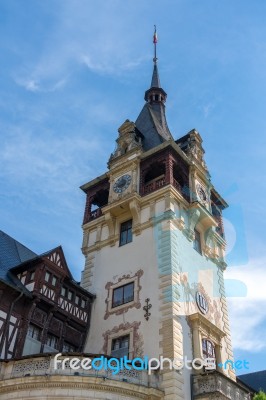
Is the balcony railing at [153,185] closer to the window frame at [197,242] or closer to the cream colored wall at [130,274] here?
the cream colored wall at [130,274]

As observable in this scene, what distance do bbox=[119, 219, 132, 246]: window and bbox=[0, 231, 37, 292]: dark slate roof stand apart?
5620 mm

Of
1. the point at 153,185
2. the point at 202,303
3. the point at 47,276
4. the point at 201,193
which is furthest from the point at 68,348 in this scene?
the point at 201,193

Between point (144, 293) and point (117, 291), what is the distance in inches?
83.2

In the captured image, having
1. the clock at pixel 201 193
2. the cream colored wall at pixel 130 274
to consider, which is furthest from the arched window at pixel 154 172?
the cream colored wall at pixel 130 274

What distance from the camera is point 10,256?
88.1ft

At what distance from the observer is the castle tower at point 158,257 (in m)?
22.8

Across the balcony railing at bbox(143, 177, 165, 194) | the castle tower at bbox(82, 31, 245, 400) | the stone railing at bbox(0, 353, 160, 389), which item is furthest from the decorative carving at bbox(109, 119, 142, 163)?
the stone railing at bbox(0, 353, 160, 389)

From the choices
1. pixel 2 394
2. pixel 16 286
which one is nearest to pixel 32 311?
pixel 16 286

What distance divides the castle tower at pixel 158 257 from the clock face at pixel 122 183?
0.09 m

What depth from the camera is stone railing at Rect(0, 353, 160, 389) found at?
18788 mm

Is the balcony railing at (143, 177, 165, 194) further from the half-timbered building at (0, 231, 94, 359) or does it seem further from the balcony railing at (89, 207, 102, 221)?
the half-timbered building at (0, 231, 94, 359)

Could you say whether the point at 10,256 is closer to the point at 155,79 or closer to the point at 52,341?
the point at 52,341

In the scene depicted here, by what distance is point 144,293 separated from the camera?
80.1ft

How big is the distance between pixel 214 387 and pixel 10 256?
12.7 meters
